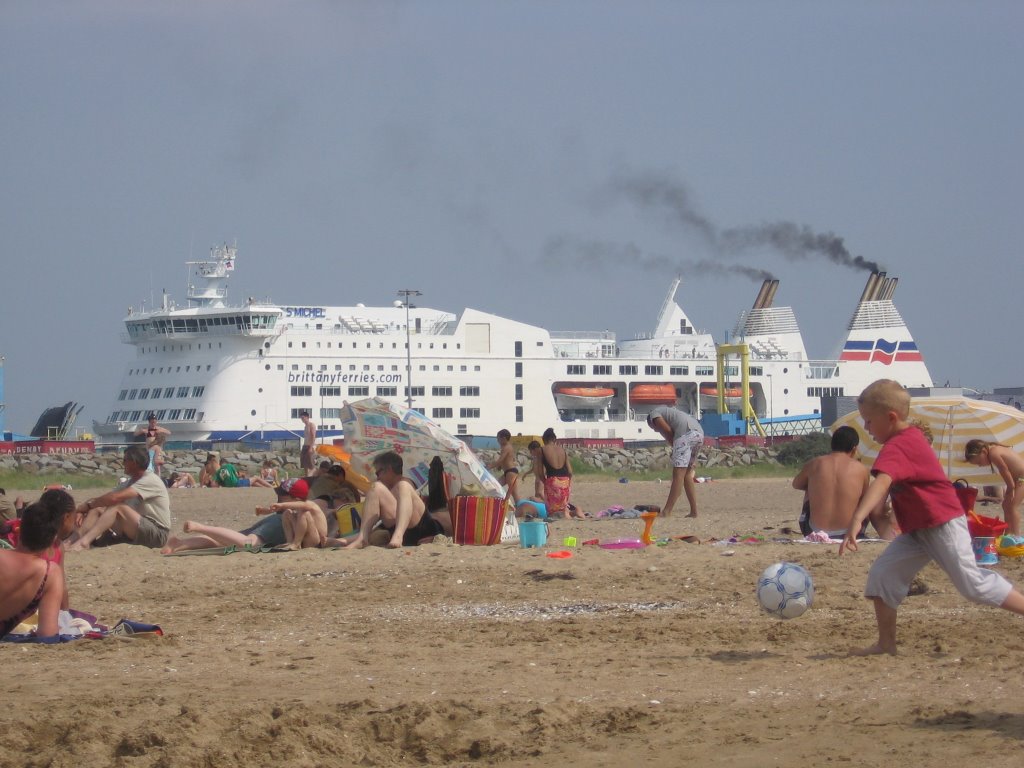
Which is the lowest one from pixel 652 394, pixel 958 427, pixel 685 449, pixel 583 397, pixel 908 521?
pixel 908 521

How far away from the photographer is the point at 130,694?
448 cm

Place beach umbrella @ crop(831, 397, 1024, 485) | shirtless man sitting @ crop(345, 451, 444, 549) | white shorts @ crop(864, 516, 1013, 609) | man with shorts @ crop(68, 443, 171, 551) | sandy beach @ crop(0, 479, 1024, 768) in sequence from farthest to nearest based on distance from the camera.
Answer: beach umbrella @ crop(831, 397, 1024, 485) → man with shorts @ crop(68, 443, 171, 551) → shirtless man sitting @ crop(345, 451, 444, 549) → white shorts @ crop(864, 516, 1013, 609) → sandy beach @ crop(0, 479, 1024, 768)

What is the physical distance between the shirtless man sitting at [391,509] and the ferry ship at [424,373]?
33.6m

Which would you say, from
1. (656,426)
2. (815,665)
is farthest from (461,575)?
(656,426)

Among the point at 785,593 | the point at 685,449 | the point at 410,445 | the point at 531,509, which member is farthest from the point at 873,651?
the point at 685,449

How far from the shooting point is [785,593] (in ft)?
17.5

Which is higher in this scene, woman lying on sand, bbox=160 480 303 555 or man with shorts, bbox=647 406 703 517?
man with shorts, bbox=647 406 703 517

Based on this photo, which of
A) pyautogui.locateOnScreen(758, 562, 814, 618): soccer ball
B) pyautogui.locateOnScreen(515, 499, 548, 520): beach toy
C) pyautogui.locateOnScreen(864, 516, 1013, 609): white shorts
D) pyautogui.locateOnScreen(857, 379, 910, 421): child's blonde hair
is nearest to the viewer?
pyautogui.locateOnScreen(864, 516, 1013, 609): white shorts

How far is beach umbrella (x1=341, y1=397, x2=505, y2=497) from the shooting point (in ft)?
32.0

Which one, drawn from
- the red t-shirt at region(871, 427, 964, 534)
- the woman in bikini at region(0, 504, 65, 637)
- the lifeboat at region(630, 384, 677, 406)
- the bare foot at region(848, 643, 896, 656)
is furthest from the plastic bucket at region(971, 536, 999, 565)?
the lifeboat at region(630, 384, 677, 406)

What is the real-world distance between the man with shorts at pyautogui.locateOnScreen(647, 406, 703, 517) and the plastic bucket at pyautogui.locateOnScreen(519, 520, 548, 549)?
10.7 ft

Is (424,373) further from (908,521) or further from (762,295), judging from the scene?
(908,521)

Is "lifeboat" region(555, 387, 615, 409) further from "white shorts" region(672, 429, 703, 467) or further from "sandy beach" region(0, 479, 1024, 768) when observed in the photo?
"sandy beach" region(0, 479, 1024, 768)

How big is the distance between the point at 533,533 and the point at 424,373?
37.1 m
